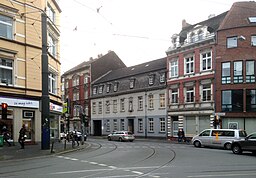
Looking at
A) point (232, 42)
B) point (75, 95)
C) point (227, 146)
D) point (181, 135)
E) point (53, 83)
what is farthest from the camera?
point (75, 95)

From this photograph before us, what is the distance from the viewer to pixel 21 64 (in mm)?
25781

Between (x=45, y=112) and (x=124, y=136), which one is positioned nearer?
(x=45, y=112)

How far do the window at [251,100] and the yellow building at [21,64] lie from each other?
22098 mm

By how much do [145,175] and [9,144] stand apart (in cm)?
1491

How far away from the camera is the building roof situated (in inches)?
1480

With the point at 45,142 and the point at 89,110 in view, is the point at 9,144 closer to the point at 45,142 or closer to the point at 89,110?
the point at 45,142

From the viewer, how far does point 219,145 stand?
94.0 feet

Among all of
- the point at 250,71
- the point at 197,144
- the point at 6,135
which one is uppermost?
the point at 250,71

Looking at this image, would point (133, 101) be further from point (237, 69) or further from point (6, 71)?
point (6, 71)

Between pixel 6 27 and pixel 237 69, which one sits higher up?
pixel 6 27

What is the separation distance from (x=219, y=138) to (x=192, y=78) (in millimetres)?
14097

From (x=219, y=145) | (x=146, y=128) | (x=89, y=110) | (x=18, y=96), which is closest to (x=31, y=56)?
(x=18, y=96)

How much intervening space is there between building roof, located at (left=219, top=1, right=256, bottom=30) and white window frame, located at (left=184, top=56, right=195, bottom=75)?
5752mm

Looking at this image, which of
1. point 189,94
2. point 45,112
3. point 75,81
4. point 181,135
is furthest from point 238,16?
point 75,81
